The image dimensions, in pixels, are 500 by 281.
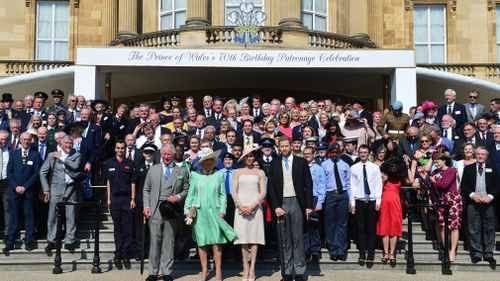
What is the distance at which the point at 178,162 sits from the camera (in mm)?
11773

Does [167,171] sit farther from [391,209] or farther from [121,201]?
[391,209]

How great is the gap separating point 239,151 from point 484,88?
1070cm

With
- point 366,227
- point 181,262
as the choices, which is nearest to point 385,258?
point 366,227

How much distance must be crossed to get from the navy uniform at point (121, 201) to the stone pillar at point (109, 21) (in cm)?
1739

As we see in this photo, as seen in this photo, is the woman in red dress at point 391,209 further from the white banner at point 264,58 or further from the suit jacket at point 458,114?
the white banner at point 264,58

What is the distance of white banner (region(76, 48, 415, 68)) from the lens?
18.2 meters

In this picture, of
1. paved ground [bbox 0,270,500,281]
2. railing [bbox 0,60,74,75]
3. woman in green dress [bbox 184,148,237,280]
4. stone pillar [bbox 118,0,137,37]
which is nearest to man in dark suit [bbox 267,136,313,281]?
paved ground [bbox 0,270,500,281]

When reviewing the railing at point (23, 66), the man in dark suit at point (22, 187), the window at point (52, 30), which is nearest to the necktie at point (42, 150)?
the man in dark suit at point (22, 187)

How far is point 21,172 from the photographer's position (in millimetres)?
12508

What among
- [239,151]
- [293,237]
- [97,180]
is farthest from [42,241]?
[293,237]

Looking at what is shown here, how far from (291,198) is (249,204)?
25.4 inches

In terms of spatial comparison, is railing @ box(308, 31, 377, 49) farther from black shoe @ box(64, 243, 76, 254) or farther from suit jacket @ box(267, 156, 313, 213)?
black shoe @ box(64, 243, 76, 254)

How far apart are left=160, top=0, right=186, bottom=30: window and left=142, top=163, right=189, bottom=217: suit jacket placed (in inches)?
618

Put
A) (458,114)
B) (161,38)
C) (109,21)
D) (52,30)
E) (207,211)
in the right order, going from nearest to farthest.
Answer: (207,211)
(458,114)
(161,38)
(109,21)
(52,30)
